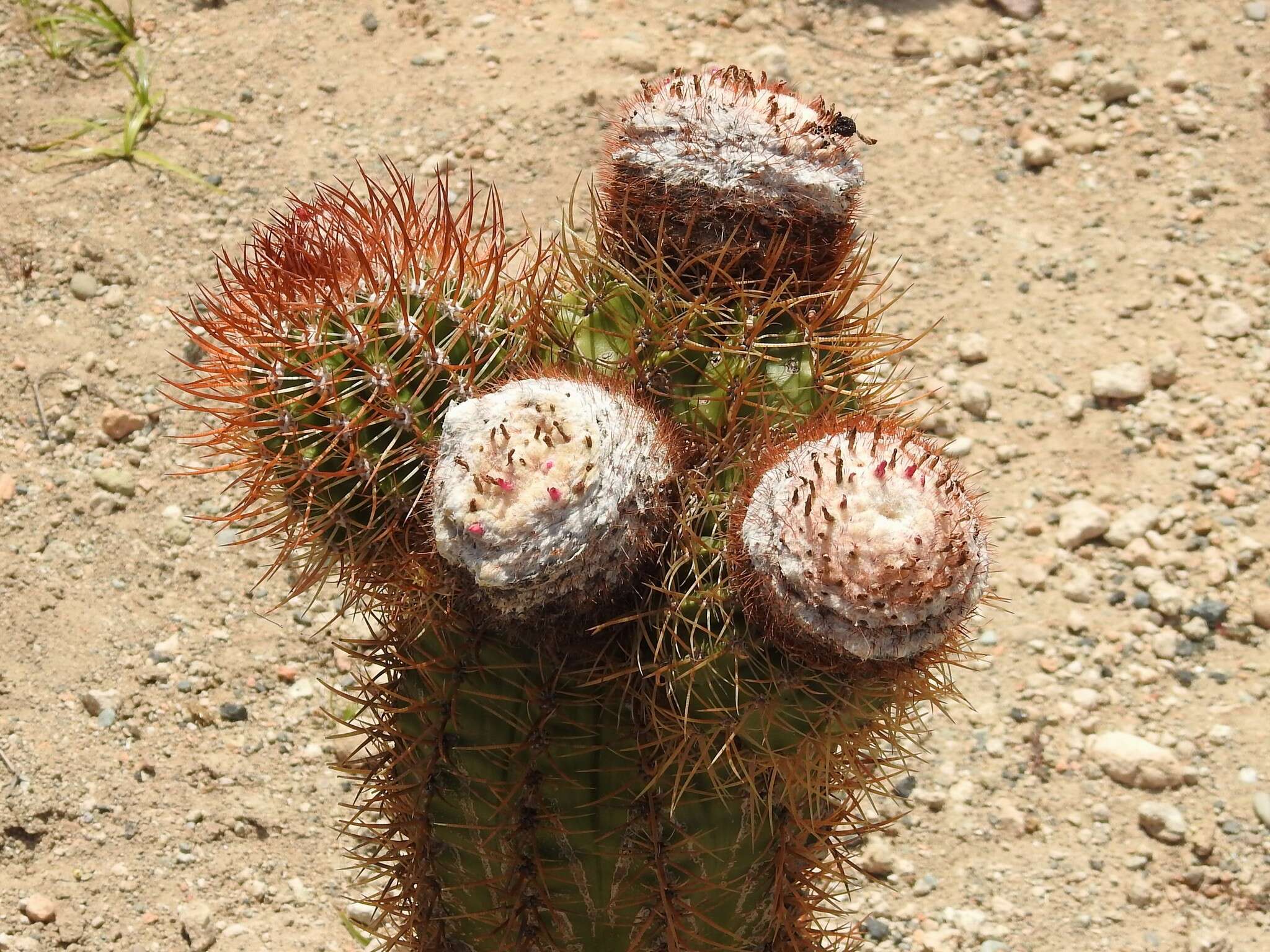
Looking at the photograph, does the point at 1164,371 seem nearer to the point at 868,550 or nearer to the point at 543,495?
the point at 868,550

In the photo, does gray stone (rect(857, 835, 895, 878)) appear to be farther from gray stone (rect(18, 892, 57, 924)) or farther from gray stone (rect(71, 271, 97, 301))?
gray stone (rect(71, 271, 97, 301))

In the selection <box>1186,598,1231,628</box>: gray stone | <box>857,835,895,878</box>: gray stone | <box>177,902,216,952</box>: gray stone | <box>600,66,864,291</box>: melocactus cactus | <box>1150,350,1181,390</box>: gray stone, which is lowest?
<box>857,835,895,878</box>: gray stone

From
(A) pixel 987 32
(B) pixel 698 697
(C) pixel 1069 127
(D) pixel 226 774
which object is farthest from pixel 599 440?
(A) pixel 987 32

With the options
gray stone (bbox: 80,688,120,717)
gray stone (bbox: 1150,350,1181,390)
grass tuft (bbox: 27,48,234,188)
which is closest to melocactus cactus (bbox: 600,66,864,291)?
gray stone (bbox: 80,688,120,717)

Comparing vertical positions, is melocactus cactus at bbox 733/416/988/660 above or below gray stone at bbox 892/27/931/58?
above

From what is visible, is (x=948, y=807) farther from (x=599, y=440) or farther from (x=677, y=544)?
(x=599, y=440)

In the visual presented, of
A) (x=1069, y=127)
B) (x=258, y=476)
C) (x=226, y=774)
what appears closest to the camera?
(x=258, y=476)
